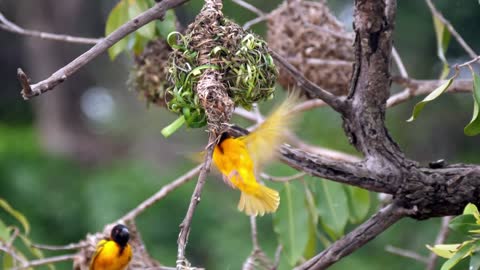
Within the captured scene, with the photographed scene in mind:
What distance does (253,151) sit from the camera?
85.4 inches

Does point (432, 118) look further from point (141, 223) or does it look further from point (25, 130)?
point (25, 130)

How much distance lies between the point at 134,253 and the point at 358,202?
789mm

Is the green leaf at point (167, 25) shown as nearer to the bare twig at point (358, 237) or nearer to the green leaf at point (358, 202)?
the green leaf at point (358, 202)

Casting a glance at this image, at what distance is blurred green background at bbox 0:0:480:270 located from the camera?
20.1ft

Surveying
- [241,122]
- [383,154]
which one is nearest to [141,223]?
[241,122]

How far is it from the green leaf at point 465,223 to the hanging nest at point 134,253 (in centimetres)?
134

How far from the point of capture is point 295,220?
9.93 ft

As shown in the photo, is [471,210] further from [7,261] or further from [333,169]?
[7,261]

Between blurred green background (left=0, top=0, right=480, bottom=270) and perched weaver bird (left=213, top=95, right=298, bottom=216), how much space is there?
8.22 ft

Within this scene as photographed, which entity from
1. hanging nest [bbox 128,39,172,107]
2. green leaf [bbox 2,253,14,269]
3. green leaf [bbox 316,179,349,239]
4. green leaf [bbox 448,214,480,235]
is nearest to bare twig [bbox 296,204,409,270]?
green leaf [bbox 448,214,480,235]

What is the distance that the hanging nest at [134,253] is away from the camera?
125 inches

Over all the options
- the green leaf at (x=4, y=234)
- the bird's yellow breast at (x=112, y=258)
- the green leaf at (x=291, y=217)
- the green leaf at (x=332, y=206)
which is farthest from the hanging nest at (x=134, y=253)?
the green leaf at (x=332, y=206)

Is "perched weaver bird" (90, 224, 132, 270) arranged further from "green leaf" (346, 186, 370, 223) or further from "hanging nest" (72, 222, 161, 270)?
"green leaf" (346, 186, 370, 223)

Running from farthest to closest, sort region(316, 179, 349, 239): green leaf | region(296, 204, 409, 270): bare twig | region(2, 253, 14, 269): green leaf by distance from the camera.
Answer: region(2, 253, 14, 269): green leaf → region(316, 179, 349, 239): green leaf → region(296, 204, 409, 270): bare twig
